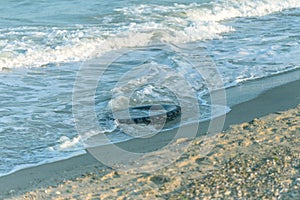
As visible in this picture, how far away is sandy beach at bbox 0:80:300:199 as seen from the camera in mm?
4766

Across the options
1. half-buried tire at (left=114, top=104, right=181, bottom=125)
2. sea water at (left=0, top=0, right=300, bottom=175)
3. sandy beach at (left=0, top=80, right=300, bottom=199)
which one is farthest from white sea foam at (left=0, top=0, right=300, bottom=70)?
sandy beach at (left=0, top=80, right=300, bottom=199)

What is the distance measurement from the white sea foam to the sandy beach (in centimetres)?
597

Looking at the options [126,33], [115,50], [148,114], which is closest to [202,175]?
[148,114]

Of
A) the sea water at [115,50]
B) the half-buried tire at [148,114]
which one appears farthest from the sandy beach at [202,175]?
the half-buried tire at [148,114]

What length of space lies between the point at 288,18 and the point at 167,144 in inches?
470

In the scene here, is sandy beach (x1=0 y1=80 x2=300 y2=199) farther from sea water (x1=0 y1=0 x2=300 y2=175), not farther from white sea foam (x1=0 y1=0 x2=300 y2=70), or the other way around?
white sea foam (x1=0 y1=0 x2=300 y2=70)

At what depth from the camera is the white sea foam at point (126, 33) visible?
482 inches

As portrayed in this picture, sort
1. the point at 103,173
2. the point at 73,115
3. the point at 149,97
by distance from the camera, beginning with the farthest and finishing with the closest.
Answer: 1. the point at 149,97
2. the point at 73,115
3. the point at 103,173

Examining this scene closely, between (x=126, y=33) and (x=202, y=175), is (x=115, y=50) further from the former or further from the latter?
(x=202, y=175)

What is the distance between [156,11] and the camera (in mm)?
18547

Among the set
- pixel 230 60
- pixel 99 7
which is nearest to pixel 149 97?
pixel 230 60

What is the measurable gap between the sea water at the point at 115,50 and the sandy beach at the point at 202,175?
0.55 metres

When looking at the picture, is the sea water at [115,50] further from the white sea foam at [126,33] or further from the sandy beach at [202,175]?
the sandy beach at [202,175]

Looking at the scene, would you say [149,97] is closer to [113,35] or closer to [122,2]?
[113,35]
